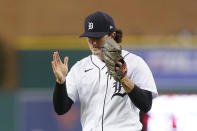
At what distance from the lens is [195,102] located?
859 cm

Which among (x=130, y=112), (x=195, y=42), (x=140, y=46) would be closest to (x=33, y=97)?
(x=140, y=46)

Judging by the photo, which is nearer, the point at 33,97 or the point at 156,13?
the point at 33,97

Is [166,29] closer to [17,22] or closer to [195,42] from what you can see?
[195,42]

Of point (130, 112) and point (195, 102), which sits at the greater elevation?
point (130, 112)

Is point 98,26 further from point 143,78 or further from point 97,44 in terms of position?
point 143,78

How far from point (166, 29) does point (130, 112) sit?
946cm

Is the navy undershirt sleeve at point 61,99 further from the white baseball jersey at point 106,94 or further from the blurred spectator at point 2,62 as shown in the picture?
the blurred spectator at point 2,62

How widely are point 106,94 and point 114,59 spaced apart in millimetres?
383

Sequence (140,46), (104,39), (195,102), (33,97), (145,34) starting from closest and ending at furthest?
1. (104,39)
2. (195,102)
3. (33,97)
4. (140,46)
5. (145,34)

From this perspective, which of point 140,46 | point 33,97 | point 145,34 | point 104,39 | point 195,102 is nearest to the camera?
point 104,39

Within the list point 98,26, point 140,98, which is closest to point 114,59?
point 140,98

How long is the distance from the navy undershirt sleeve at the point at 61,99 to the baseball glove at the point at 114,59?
16.0 inches

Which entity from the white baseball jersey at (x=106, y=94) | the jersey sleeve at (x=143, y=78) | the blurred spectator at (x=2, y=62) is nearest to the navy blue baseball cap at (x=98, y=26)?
the white baseball jersey at (x=106, y=94)

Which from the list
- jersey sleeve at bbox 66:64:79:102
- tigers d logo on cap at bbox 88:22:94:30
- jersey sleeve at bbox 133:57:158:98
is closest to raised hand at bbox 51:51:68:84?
jersey sleeve at bbox 66:64:79:102
